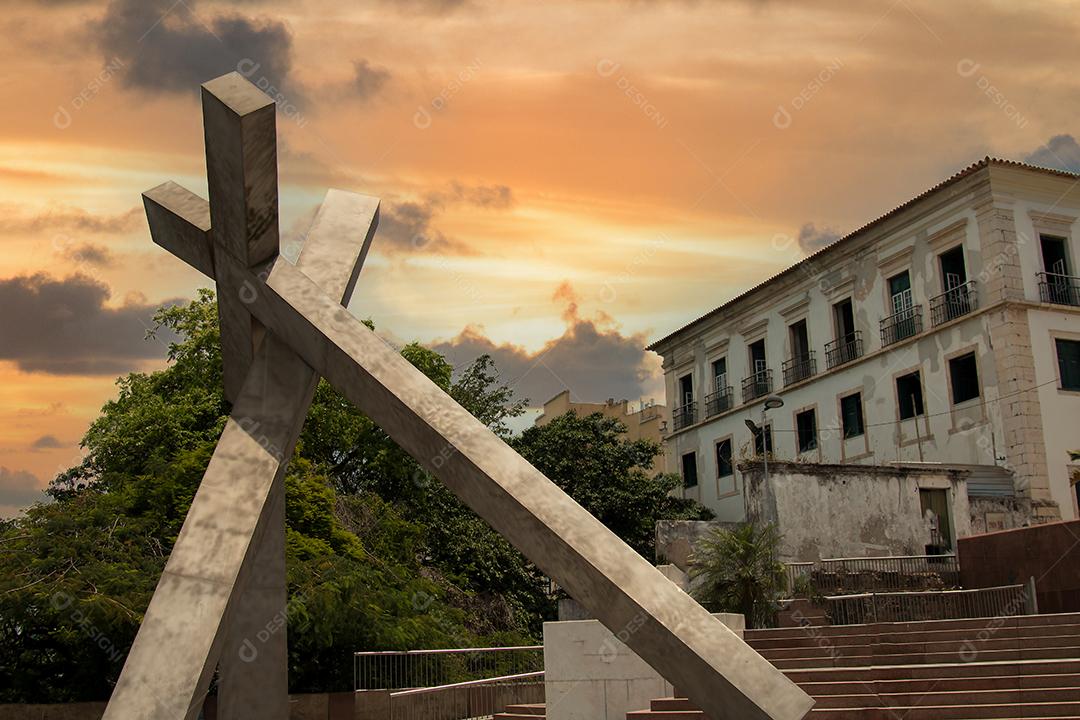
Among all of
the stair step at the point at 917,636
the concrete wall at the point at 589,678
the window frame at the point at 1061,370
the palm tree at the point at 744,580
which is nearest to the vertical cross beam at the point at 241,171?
the concrete wall at the point at 589,678

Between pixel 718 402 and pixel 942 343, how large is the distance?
9.89 meters

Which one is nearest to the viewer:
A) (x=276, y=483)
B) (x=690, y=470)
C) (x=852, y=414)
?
(x=276, y=483)

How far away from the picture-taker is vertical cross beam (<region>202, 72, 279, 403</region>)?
556 cm

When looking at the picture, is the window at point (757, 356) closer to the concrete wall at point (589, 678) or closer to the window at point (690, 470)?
the window at point (690, 470)

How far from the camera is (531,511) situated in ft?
17.1

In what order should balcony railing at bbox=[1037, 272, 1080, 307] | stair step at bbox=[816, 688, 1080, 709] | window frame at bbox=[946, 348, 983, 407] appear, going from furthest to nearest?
balcony railing at bbox=[1037, 272, 1080, 307]
window frame at bbox=[946, 348, 983, 407]
stair step at bbox=[816, 688, 1080, 709]

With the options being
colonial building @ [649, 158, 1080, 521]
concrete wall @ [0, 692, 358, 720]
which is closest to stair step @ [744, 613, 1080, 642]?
concrete wall @ [0, 692, 358, 720]

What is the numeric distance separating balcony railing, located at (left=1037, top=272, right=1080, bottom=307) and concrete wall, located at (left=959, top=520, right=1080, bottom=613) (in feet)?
36.8

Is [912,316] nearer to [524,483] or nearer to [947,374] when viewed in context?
[947,374]

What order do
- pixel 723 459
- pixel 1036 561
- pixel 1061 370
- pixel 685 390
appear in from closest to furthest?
pixel 1036 561
pixel 1061 370
pixel 723 459
pixel 685 390

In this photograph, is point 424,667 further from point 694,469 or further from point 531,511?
point 694,469

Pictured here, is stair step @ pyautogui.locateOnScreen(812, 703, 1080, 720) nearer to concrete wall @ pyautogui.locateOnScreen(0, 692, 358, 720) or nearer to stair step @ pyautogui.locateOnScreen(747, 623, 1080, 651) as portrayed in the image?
stair step @ pyautogui.locateOnScreen(747, 623, 1080, 651)

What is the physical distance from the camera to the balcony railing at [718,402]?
35031mm

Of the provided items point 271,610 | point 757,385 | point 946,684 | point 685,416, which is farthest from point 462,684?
point 685,416
